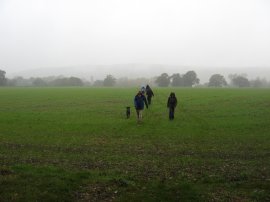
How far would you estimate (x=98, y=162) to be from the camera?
14570 mm

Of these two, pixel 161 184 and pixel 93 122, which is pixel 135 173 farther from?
pixel 93 122

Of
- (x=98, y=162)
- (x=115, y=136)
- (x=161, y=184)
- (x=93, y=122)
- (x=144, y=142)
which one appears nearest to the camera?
(x=161, y=184)

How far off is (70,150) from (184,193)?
26.2 feet

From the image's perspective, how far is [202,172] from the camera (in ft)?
42.7

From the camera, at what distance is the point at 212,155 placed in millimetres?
15836

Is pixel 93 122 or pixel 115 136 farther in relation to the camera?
pixel 93 122

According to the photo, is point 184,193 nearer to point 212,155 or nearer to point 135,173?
point 135,173

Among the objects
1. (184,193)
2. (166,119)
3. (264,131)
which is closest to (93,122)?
(166,119)

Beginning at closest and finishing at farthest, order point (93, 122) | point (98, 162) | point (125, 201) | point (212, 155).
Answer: point (125, 201) < point (98, 162) < point (212, 155) < point (93, 122)

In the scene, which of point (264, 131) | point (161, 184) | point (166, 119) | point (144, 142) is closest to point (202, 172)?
point (161, 184)

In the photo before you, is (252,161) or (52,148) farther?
(52,148)

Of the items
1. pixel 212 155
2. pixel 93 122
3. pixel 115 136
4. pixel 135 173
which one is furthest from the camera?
pixel 93 122

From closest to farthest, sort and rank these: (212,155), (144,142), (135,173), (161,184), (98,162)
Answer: (161,184), (135,173), (98,162), (212,155), (144,142)

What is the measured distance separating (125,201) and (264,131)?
15.1 m
